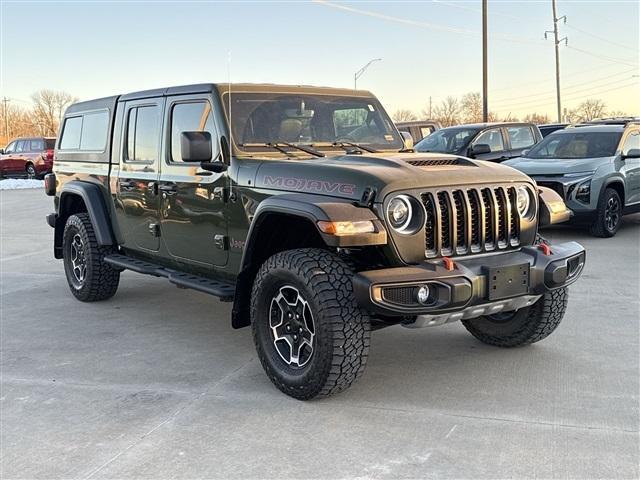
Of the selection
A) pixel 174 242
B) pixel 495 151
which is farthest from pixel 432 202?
pixel 495 151

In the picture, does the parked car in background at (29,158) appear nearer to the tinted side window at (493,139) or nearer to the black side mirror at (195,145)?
the tinted side window at (493,139)

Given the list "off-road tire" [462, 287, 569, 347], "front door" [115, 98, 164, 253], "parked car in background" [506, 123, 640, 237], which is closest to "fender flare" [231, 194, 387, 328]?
"front door" [115, 98, 164, 253]

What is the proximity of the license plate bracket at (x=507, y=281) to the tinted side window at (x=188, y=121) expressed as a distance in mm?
2202

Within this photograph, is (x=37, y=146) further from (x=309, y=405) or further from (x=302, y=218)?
(x=309, y=405)

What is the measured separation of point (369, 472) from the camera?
315 cm

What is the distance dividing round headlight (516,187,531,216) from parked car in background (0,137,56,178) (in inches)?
977

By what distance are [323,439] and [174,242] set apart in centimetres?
249

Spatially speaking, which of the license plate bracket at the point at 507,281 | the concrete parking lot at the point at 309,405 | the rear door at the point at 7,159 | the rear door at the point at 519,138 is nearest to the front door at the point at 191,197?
the concrete parking lot at the point at 309,405

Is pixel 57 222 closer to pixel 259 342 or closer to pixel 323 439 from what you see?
pixel 259 342

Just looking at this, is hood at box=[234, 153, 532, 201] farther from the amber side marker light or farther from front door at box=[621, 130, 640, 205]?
front door at box=[621, 130, 640, 205]

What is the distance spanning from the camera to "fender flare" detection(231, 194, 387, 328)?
3.67m

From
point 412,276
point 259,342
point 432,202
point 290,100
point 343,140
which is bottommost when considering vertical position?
point 259,342

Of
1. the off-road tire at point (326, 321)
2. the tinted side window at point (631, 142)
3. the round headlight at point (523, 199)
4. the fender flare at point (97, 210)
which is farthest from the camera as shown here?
the tinted side window at point (631, 142)

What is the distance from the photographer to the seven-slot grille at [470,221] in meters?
3.93
